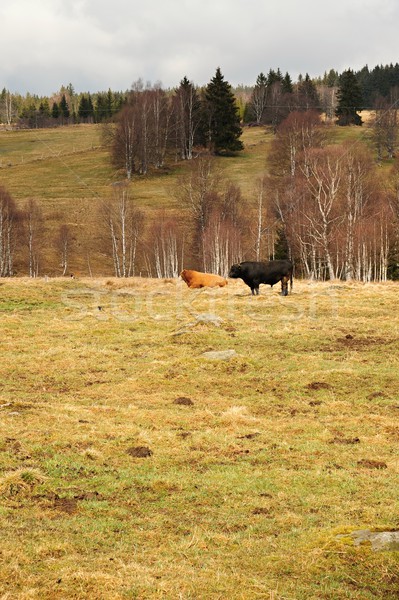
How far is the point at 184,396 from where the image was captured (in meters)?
14.5

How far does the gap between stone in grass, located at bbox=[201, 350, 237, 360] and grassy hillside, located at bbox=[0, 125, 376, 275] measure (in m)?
52.5

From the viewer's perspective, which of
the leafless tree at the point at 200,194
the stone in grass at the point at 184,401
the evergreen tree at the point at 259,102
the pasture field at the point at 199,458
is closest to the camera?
the pasture field at the point at 199,458

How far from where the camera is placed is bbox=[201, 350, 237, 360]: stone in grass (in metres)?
17.2

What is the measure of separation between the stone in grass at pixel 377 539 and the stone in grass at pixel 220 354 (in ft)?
34.5

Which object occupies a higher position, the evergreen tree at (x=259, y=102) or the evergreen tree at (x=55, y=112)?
the evergreen tree at (x=55, y=112)

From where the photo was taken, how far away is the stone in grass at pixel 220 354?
678 inches

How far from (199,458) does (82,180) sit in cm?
9190

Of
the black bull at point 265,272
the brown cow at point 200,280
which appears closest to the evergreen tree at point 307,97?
the brown cow at point 200,280

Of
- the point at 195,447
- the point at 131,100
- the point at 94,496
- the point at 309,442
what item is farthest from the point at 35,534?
the point at 131,100

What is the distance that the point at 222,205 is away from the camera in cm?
6975

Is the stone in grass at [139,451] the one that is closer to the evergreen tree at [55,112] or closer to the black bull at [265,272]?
Result: the black bull at [265,272]

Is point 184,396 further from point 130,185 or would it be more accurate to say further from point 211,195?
point 130,185

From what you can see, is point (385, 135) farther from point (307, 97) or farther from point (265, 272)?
point (265, 272)

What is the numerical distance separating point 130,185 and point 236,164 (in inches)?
770
